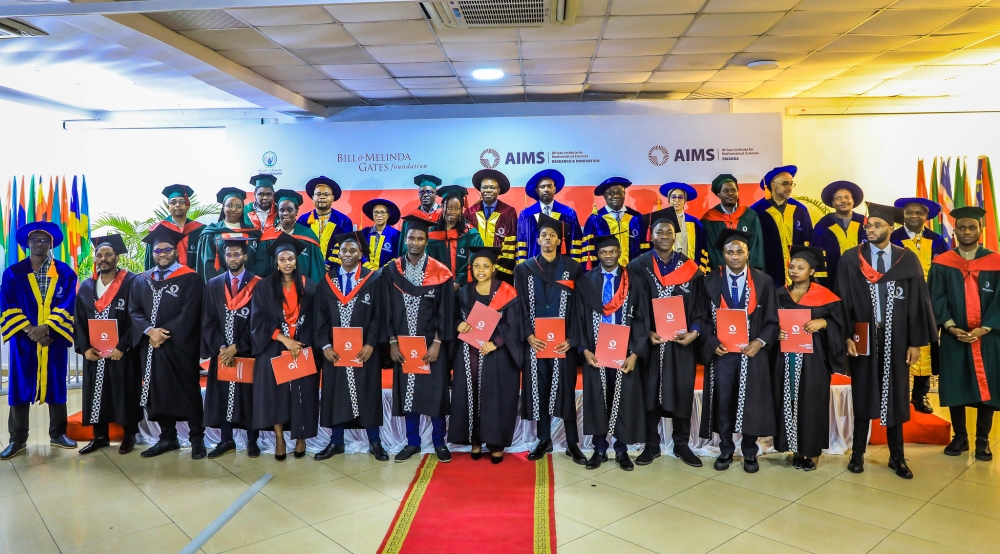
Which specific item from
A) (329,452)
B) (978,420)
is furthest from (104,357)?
(978,420)

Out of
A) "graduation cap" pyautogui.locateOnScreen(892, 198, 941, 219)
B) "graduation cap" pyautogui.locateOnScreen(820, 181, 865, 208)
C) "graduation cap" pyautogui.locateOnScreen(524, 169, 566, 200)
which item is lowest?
"graduation cap" pyautogui.locateOnScreen(892, 198, 941, 219)

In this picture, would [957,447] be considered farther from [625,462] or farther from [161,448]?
[161,448]

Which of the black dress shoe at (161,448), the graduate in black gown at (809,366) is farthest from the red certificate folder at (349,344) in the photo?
the graduate in black gown at (809,366)

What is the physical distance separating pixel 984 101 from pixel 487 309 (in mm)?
7191

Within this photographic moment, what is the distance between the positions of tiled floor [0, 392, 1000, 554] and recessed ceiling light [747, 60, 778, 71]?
3.63m

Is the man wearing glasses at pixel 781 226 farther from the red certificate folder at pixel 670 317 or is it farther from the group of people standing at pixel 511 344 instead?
the red certificate folder at pixel 670 317

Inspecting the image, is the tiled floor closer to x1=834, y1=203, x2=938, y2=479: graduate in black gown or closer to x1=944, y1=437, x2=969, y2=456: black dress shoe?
x1=944, y1=437, x2=969, y2=456: black dress shoe

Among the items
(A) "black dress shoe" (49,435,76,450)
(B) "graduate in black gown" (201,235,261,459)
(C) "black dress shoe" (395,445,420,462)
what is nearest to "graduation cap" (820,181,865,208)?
(C) "black dress shoe" (395,445,420,462)

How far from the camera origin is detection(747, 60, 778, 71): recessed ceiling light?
5.97 m

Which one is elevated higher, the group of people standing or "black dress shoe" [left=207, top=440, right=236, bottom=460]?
the group of people standing

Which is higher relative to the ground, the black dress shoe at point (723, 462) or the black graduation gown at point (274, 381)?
the black graduation gown at point (274, 381)

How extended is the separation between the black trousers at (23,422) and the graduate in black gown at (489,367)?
9.71 ft

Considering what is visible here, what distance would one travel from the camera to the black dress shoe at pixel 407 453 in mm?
4273

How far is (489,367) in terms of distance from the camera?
410cm
